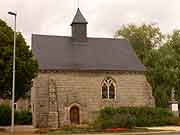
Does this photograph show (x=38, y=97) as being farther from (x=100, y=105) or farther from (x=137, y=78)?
(x=137, y=78)

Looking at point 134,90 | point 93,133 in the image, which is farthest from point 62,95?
point 93,133

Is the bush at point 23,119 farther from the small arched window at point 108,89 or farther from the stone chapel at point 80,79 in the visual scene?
the small arched window at point 108,89

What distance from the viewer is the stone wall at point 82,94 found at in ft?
124

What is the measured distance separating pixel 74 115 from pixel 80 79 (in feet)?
12.2

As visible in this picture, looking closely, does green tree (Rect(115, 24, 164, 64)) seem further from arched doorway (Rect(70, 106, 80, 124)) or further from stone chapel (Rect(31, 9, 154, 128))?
arched doorway (Rect(70, 106, 80, 124))

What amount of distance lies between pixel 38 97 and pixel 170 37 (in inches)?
939

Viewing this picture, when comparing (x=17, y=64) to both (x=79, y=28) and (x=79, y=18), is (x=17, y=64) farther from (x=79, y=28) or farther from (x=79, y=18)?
(x=79, y=18)

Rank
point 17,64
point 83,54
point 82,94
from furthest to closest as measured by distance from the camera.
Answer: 1. point 83,54
2. point 82,94
3. point 17,64

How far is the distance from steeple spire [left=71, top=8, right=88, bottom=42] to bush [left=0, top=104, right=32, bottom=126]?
493 inches

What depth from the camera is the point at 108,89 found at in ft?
131

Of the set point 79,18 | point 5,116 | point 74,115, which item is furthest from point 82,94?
point 5,116

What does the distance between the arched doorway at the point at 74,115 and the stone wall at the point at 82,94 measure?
364 mm

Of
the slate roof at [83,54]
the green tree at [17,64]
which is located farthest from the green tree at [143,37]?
the green tree at [17,64]

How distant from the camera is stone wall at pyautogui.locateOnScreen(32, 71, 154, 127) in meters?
37.7
